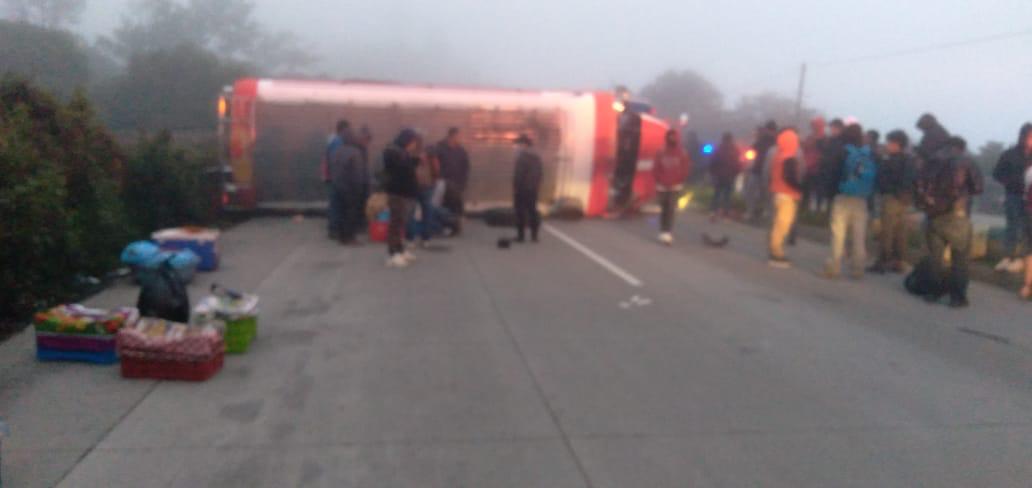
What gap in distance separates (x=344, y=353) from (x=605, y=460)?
2.98 metres

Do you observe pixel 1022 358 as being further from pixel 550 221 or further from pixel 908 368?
pixel 550 221

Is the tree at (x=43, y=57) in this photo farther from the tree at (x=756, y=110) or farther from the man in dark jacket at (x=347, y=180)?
the tree at (x=756, y=110)

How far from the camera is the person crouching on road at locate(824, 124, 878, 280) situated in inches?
462

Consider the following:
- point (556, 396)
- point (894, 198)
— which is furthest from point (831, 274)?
point (556, 396)

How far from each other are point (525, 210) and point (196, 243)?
539cm

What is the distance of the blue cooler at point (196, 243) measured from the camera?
11211mm

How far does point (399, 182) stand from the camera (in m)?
12.2

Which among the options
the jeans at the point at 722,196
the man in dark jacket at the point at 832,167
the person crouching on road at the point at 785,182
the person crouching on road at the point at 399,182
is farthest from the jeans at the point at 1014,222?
the person crouching on road at the point at 399,182

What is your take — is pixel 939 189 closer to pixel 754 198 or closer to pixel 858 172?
pixel 858 172

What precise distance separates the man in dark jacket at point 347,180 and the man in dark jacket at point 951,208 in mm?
→ 7864

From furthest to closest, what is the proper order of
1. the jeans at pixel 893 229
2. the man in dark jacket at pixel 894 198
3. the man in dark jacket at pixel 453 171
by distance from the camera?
the man in dark jacket at pixel 453 171, the jeans at pixel 893 229, the man in dark jacket at pixel 894 198

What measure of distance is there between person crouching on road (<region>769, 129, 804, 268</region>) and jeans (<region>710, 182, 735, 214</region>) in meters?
6.93

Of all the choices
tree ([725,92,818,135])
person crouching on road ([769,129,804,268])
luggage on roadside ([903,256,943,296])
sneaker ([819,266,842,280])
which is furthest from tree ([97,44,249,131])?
tree ([725,92,818,135])

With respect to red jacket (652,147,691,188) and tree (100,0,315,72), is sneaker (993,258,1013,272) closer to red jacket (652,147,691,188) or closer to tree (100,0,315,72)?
red jacket (652,147,691,188)
